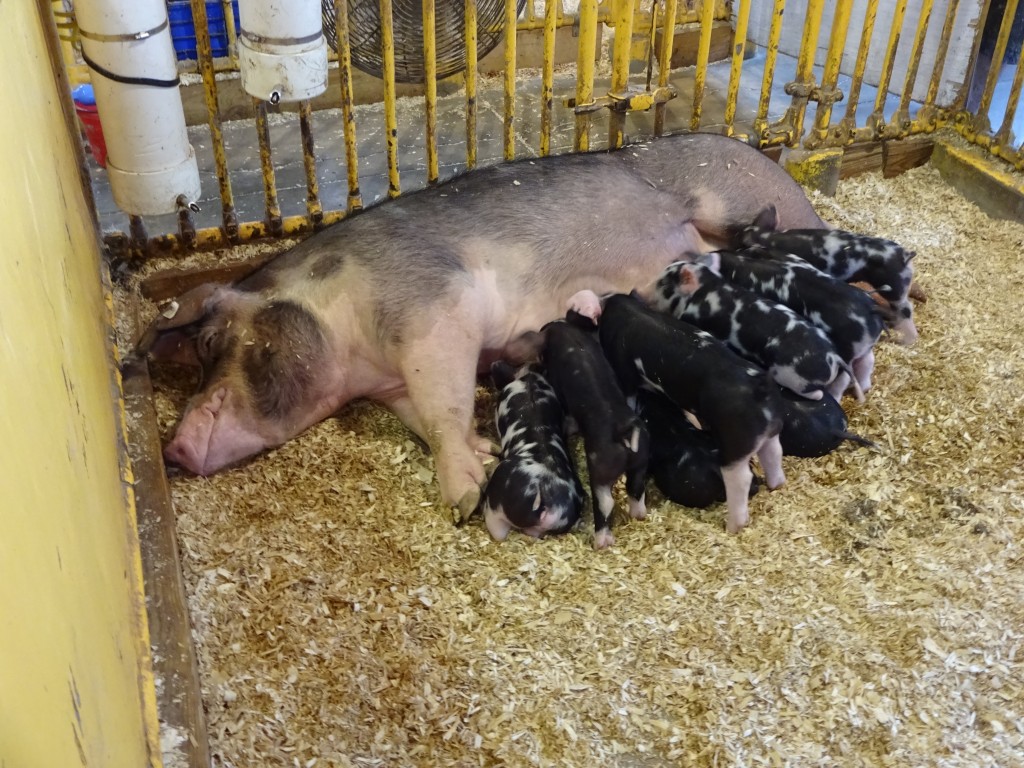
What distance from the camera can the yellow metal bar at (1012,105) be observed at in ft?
13.9

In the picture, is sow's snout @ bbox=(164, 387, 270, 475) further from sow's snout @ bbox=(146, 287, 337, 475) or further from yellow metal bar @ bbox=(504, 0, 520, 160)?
yellow metal bar @ bbox=(504, 0, 520, 160)

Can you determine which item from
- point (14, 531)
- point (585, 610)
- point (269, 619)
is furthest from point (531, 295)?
point (14, 531)

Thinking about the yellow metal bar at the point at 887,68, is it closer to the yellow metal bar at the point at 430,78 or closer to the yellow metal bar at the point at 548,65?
the yellow metal bar at the point at 548,65

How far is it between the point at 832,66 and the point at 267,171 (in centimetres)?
261

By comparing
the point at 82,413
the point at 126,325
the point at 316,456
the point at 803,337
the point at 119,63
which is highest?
the point at 119,63

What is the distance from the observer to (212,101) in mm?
3324

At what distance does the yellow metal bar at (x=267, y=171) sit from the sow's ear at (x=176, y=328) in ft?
2.09

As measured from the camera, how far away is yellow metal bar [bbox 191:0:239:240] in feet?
10.5

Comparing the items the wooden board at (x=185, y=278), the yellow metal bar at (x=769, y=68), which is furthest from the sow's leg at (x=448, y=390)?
the yellow metal bar at (x=769, y=68)

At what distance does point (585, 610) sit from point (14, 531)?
170 centimetres

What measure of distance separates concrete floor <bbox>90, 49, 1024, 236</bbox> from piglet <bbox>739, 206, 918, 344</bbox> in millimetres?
1536

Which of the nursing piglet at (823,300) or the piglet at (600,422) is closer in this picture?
the piglet at (600,422)

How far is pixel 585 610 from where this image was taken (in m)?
2.41

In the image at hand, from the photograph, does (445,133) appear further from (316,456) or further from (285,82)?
(316,456)
